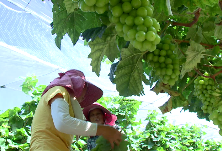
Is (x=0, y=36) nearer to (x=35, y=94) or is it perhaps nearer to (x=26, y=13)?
(x=26, y=13)

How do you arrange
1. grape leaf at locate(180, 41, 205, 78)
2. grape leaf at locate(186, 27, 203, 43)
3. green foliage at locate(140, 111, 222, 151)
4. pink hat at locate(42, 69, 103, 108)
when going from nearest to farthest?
grape leaf at locate(180, 41, 205, 78) < grape leaf at locate(186, 27, 203, 43) < pink hat at locate(42, 69, 103, 108) < green foliage at locate(140, 111, 222, 151)

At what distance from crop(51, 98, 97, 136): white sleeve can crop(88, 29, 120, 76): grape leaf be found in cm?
31

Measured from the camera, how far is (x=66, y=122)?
4.13 feet

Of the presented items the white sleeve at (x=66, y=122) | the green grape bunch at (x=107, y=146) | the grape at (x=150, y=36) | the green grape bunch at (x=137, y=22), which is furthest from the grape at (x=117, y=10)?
the green grape bunch at (x=107, y=146)

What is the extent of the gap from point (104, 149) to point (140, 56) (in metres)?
0.61

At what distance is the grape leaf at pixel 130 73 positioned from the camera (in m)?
1.13

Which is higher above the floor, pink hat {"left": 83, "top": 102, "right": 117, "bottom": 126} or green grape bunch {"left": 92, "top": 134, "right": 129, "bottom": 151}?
pink hat {"left": 83, "top": 102, "right": 117, "bottom": 126}

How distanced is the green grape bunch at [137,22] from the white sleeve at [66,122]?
2.57 ft

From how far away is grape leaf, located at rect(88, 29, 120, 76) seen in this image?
3.81 ft

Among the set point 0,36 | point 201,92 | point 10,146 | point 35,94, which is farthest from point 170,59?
point 0,36

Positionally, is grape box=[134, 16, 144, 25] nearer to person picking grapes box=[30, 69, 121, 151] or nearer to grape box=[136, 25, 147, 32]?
grape box=[136, 25, 147, 32]

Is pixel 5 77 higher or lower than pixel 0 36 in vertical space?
lower

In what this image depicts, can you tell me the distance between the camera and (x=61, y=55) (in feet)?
13.8

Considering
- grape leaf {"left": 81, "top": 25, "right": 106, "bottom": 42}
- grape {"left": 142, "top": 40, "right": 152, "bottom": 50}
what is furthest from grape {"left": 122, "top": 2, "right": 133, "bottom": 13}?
grape leaf {"left": 81, "top": 25, "right": 106, "bottom": 42}
